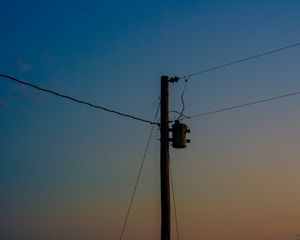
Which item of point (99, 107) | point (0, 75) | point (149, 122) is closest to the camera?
point (0, 75)

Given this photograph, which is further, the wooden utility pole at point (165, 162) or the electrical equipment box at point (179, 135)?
the electrical equipment box at point (179, 135)

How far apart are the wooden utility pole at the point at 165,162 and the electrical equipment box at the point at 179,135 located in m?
0.23

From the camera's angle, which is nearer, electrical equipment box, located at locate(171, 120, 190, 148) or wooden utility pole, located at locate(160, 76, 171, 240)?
wooden utility pole, located at locate(160, 76, 171, 240)

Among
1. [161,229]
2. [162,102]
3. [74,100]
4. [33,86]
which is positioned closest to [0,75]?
[33,86]

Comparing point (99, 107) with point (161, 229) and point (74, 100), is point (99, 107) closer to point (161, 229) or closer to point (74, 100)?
point (74, 100)

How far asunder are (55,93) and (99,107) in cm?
173

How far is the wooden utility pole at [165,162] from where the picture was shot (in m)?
13.6

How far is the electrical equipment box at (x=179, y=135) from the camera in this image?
47.4 ft

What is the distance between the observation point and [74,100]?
1377 centimetres

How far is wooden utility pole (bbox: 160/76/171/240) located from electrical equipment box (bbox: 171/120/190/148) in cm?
23

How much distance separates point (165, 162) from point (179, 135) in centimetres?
103

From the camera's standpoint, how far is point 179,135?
14500 mm

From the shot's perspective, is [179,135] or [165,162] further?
[179,135]

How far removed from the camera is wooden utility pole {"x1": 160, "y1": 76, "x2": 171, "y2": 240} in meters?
13.6
